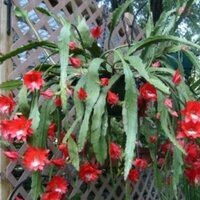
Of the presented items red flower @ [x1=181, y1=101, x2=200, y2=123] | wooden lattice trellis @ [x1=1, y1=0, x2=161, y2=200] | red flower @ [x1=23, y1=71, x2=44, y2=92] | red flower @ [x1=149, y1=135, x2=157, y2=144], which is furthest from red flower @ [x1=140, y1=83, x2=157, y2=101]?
wooden lattice trellis @ [x1=1, y1=0, x2=161, y2=200]

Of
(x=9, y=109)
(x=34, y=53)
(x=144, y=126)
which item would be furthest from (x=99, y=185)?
(x=9, y=109)

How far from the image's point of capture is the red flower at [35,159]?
121 cm

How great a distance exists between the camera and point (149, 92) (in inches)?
54.2

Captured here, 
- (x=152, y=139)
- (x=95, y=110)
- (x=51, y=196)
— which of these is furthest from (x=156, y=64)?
(x=51, y=196)

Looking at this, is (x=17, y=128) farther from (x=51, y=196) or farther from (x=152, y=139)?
(x=152, y=139)

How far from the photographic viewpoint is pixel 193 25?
4.09m

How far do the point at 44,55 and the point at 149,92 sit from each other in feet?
2.01

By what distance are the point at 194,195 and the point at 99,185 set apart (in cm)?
58

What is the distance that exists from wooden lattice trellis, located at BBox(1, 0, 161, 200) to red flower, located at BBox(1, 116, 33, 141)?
1.28 feet

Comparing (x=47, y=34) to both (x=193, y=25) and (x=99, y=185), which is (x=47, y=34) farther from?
(x=193, y=25)

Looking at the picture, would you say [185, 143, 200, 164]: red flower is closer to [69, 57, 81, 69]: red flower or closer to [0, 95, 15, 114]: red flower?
[69, 57, 81, 69]: red flower

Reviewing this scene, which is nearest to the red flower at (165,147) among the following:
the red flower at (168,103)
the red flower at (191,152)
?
the red flower at (191,152)

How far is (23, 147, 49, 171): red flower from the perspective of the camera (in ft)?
3.96

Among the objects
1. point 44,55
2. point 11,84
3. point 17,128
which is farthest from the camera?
→ point 44,55
